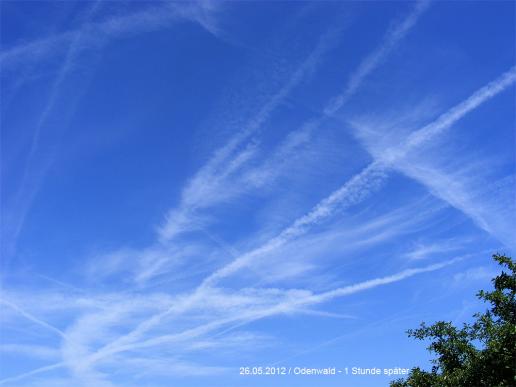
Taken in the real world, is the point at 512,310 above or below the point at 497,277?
below

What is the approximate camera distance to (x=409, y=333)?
31734 mm

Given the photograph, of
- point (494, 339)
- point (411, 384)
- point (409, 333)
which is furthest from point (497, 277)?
point (411, 384)

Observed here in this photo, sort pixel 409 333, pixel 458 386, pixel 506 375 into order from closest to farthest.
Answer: pixel 506 375
pixel 458 386
pixel 409 333

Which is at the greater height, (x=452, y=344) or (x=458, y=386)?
(x=452, y=344)

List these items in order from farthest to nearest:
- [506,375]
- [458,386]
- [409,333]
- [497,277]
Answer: [409,333]
[497,277]
[458,386]
[506,375]

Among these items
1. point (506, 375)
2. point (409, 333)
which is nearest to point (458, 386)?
point (506, 375)

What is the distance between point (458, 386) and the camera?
88.9ft

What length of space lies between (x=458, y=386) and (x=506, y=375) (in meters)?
2.75

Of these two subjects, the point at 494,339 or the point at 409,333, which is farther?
the point at 409,333

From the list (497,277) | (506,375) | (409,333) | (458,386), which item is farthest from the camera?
(409,333)

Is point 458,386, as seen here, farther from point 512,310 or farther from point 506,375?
point 512,310

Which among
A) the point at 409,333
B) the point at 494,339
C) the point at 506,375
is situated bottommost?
the point at 506,375

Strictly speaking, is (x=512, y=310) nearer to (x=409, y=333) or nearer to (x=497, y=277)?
(x=497, y=277)

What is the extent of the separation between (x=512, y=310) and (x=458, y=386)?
5.43 metres
